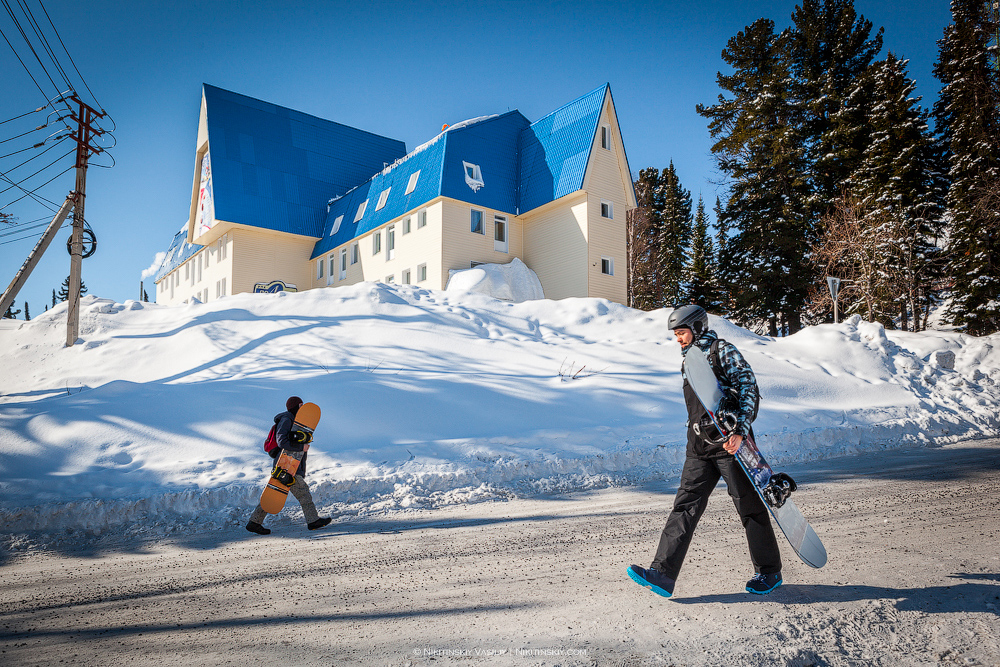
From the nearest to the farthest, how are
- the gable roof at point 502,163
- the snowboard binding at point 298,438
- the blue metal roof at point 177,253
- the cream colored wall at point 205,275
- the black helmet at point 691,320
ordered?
the black helmet at point 691,320 → the snowboard binding at point 298,438 → the gable roof at point 502,163 → the cream colored wall at point 205,275 → the blue metal roof at point 177,253

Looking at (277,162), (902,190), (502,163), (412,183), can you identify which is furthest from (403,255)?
(902,190)

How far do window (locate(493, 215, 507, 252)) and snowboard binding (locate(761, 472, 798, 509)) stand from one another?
24.0m

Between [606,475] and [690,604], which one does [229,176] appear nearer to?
[606,475]

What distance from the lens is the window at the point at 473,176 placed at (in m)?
26.0

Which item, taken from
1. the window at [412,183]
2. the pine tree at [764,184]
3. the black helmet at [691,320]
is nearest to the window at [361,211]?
the window at [412,183]

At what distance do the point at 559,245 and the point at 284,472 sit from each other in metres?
21.7

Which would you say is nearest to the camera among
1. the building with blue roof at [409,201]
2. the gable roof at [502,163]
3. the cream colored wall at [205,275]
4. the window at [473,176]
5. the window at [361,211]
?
the gable roof at [502,163]

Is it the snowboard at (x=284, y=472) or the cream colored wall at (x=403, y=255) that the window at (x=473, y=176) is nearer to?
the cream colored wall at (x=403, y=255)

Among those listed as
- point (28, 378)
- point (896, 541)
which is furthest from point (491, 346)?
point (28, 378)

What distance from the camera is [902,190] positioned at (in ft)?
91.1

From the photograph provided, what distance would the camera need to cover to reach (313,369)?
10.9m

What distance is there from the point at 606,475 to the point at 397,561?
3.81m

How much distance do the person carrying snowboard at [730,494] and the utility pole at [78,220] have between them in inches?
666

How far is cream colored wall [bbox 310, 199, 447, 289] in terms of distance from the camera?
25.1m
